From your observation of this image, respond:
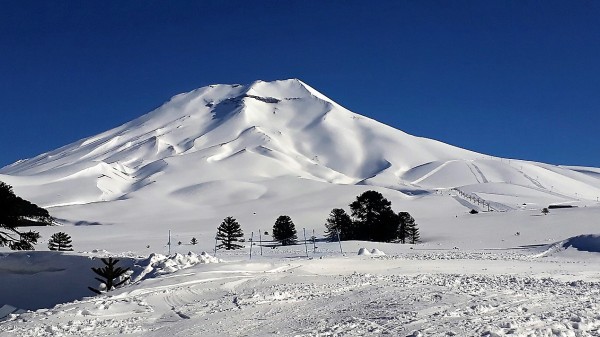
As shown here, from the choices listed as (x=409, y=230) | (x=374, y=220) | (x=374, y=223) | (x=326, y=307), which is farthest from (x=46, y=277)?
(x=409, y=230)

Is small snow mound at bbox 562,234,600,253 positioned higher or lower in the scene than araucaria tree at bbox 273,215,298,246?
lower

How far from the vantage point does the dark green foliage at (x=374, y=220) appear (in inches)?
2183

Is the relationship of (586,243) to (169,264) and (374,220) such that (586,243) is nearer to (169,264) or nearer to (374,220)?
(169,264)

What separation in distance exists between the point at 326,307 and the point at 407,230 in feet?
161

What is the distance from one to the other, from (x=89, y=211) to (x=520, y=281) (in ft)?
465

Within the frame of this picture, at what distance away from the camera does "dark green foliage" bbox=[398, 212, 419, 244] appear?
2350 inches

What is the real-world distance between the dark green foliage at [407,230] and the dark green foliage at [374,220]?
247 centimetres

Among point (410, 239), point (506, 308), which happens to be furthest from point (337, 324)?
point (410, 239)

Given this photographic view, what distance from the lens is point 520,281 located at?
641 inches

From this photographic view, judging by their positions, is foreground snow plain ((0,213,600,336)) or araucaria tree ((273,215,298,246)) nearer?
foreground snow plain ((0,213,600,336))

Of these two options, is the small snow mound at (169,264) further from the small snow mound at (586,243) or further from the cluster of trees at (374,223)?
the cluster of trees at (374,223)

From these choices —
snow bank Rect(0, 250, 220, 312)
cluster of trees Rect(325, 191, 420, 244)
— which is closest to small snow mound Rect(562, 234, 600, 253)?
snow bank Rect(0, 250, 220, 312)

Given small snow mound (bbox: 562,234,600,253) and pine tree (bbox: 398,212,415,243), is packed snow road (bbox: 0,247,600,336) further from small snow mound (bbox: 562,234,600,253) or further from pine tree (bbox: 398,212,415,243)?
pine tree (bbox: 398,212,415,243)

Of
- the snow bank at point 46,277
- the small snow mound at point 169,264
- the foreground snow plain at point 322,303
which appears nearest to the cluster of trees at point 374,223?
the snow bank at point 46,277
